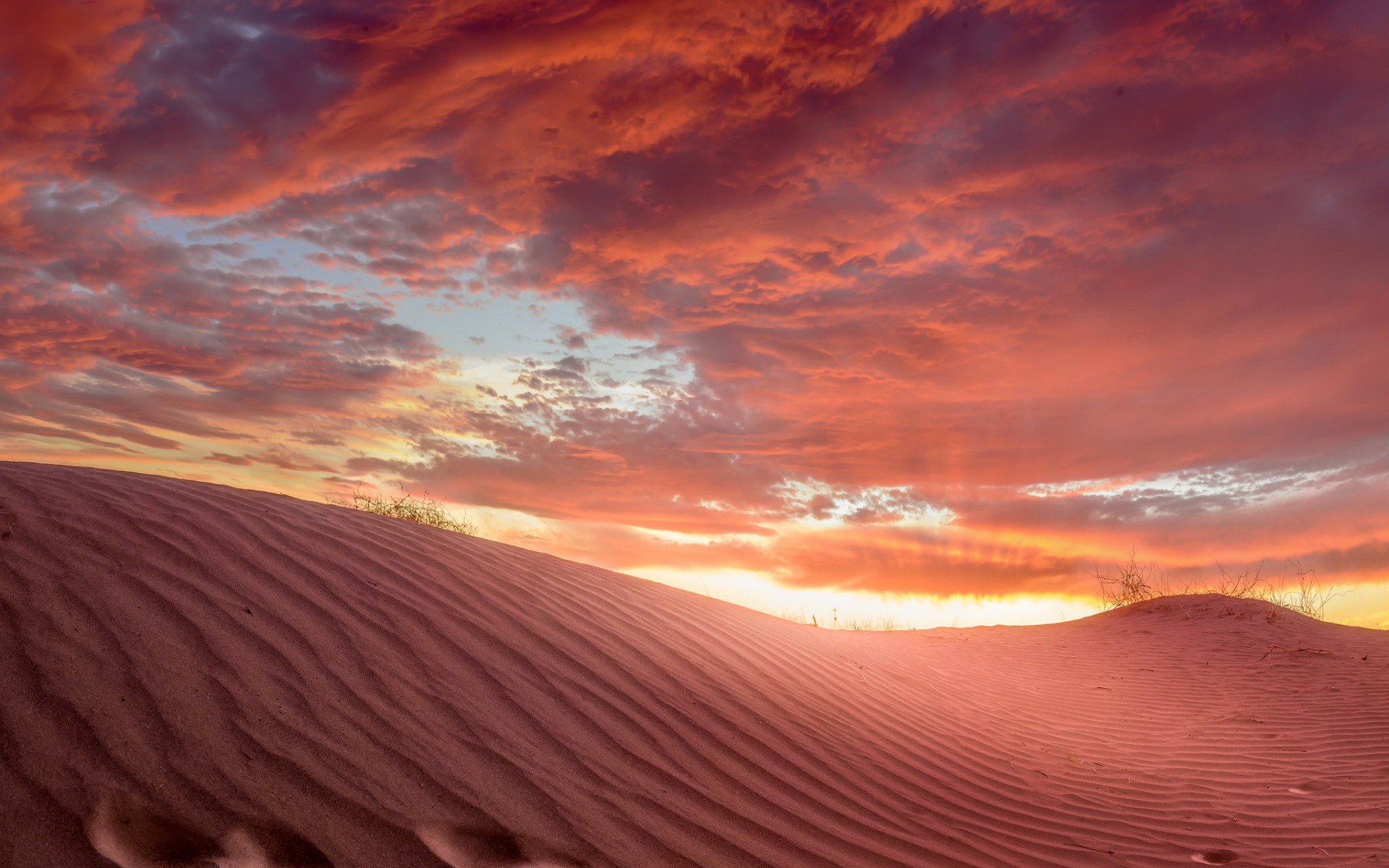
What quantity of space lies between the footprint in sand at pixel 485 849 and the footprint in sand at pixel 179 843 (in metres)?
0.35

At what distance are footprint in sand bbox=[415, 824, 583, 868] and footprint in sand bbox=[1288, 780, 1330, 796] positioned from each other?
526 centimetres

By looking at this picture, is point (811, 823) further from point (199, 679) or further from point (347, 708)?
point (199, 679)

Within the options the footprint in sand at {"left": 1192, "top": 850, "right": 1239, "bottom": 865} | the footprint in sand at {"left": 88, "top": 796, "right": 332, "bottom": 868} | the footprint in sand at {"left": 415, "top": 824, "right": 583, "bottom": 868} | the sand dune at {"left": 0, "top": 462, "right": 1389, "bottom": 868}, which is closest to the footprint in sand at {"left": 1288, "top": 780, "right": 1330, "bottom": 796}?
the sand dune at {"left": 0, "top": 462, "right": 1389, "bottom": 868}

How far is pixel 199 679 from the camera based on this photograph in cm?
302

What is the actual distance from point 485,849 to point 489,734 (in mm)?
675

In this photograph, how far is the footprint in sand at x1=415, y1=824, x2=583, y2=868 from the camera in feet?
8.38

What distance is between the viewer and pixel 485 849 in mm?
2631

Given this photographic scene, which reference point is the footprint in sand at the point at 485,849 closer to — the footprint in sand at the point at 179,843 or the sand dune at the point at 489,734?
the sand dune at the point at 489,734

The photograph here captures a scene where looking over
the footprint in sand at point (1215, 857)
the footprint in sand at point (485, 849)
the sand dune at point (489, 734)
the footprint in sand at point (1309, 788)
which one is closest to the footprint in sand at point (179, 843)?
the sand dune at point (489, 734)

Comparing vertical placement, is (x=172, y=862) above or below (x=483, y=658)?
below

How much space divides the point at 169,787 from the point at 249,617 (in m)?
1.20

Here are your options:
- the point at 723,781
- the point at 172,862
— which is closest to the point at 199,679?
Result: the point at 172,862

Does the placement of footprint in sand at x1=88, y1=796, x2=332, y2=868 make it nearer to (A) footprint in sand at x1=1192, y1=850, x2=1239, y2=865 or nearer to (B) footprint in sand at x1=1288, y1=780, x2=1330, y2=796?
(A) footprint in sand at x1=1192, y1=850, x2=1239, y2=865

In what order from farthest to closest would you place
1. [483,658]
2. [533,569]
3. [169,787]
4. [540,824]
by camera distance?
[533,569] → [483,658] → [540,824] → [169,787]
